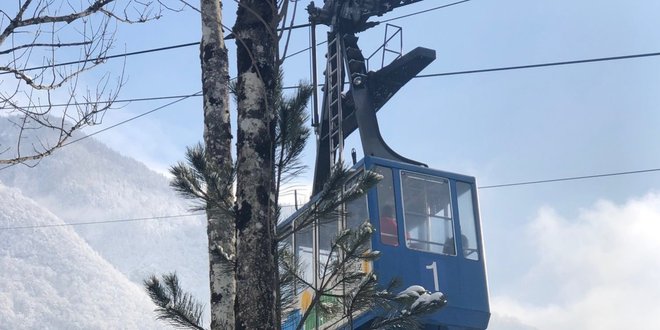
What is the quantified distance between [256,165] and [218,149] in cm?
133

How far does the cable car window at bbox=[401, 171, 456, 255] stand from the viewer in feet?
42.1

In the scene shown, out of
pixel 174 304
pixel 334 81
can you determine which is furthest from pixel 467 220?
pixel 174 304

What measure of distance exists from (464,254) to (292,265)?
7.86 m

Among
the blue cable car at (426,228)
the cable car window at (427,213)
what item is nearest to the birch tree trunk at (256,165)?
the blue cable car at (426,228)

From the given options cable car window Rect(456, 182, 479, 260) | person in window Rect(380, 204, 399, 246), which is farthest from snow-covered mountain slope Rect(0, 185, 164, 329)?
person in window Rect(380, 204, 399, 246)

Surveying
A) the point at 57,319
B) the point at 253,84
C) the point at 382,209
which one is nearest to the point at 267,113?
the point at 253,84

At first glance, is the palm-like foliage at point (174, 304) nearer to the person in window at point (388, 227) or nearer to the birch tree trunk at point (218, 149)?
the birch tree trunk at point (218, 149)

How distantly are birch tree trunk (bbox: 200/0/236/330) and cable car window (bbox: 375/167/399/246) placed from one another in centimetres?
629

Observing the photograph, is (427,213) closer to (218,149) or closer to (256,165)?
(218,149)

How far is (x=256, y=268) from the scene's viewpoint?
179 inches

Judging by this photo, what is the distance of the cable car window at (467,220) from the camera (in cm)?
1324

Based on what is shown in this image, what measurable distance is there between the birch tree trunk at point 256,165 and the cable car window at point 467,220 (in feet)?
27.9

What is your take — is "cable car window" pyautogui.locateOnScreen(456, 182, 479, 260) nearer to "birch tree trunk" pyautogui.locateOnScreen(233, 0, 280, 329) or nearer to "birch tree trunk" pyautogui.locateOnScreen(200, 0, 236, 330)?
"birch tree trunk" pyautogui.locateOnScreen(200, 0, 236, 330)

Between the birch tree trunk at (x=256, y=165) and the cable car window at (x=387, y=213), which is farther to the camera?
the cable car window at (x=387, y=213)
